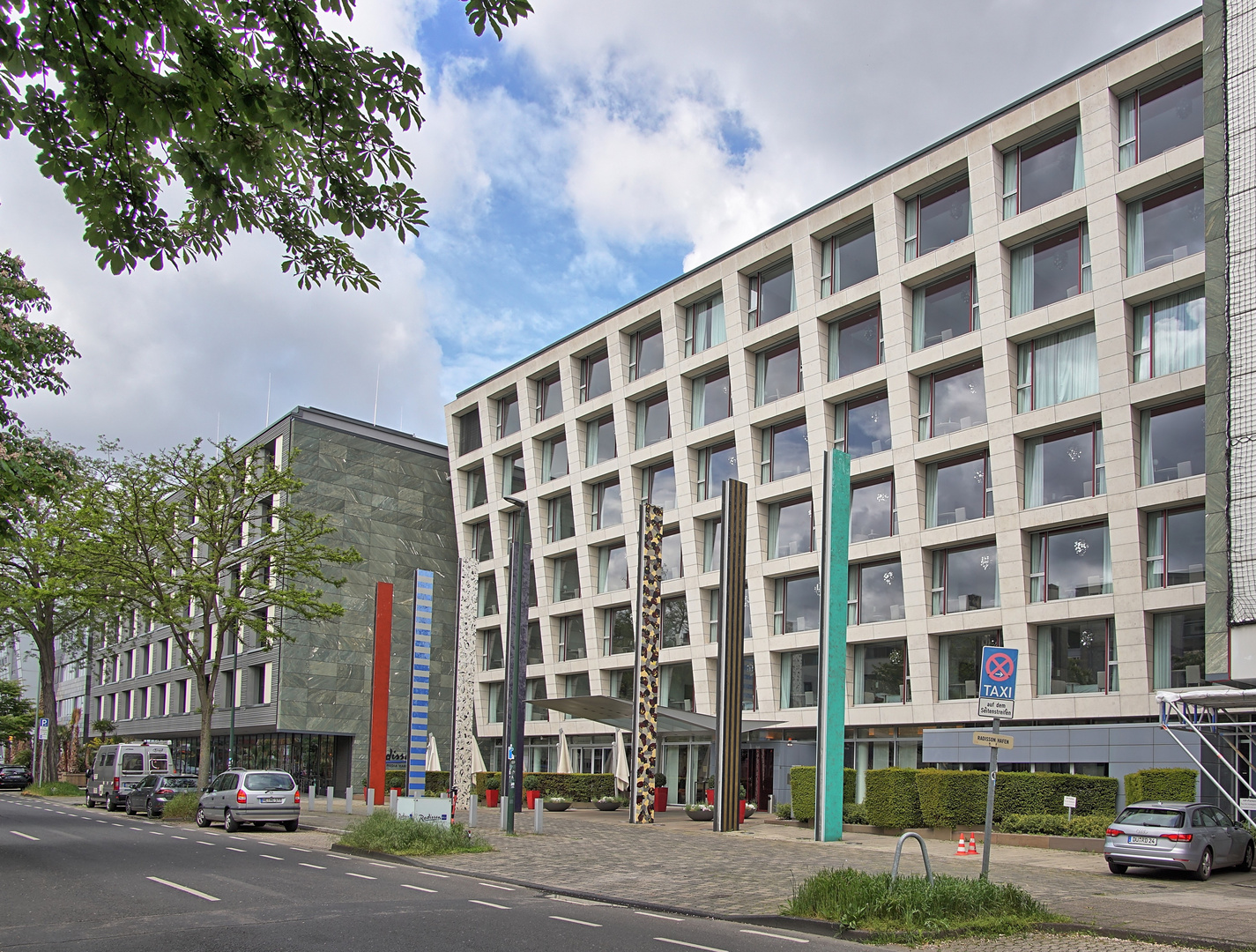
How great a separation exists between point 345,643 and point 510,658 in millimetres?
31671

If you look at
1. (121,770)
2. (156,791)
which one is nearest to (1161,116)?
(156,791)

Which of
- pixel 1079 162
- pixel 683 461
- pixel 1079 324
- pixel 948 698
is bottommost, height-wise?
pixel 948 698

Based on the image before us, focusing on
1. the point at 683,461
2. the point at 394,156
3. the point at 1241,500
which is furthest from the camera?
the point at 683,461

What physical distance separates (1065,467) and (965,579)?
4877mm

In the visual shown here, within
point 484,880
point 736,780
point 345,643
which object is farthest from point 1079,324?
point 345,643

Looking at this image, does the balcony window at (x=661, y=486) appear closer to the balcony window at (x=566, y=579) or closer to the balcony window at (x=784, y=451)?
the balcony window at (x=784, y=451)

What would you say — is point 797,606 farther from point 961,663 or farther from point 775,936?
point 775,936

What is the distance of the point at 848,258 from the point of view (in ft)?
133

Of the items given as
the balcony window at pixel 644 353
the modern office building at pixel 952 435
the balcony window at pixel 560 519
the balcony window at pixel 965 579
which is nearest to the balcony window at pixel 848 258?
the modern office building at pixel 952 435

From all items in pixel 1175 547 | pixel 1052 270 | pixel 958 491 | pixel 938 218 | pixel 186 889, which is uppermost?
pixel 938 218

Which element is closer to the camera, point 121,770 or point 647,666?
point 647,666

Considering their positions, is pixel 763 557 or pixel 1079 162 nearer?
pixel 1079 162

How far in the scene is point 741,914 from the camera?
13.9m

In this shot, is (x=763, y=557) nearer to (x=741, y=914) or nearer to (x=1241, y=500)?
(x=1241, y=500)
